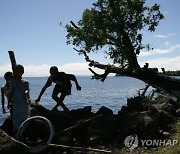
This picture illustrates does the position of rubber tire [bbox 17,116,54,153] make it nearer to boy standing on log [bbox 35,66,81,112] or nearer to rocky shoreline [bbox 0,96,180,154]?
rocky shoreline [bbox 0,96,180,154]

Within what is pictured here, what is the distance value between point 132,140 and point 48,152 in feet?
11.5

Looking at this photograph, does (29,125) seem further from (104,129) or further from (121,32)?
(121,32)

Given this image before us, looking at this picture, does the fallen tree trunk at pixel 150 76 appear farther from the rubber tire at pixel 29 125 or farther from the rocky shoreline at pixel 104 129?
the rubber tire at pixel 29 125

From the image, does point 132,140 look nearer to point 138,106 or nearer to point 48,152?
point 48,152

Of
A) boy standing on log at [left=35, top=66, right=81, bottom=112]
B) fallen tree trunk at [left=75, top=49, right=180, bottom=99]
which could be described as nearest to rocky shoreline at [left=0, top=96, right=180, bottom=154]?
boy standing on log at [left=35, top=66, right=81, bottom=112]

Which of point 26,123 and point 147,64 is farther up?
point 147,64

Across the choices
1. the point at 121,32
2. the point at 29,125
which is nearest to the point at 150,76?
the point at 121,32

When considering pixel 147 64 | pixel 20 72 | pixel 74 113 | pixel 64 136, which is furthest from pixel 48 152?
pixel 147 64

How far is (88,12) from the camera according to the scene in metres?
24.4

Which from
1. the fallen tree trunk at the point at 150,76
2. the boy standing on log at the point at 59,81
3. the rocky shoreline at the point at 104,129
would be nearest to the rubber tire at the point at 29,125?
the rocky shoreline at the point at 104,129

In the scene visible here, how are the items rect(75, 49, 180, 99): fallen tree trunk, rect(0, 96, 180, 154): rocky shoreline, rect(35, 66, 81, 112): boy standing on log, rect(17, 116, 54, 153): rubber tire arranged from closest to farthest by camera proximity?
rect(17, 116, 54, 153): rubber tire < rect(0, 96, 180, 154): rocky shoreline < rect(35, 66, 81, 112): boy standing on log < rect(75, 49, 180, 99): fallen tree trunk

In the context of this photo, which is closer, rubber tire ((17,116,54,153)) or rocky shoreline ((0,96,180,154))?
rubber tire ((17,116,54,153))

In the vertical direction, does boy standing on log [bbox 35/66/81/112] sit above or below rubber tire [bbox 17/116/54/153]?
above

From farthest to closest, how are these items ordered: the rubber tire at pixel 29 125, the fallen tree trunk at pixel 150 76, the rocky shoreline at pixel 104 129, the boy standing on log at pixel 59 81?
the fallen tree trunk at pixel 150 76, the boy standing on log at pixel 59 81, the rocky shoreline at pixel 104 129, the rubber tire at pixel 29 125
